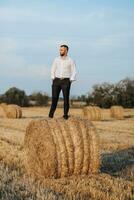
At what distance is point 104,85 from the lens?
2768 inches

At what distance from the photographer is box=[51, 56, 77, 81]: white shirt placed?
9.87 meters

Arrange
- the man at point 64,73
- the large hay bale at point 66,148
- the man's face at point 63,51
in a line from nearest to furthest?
the large hay bale at point 66,148, the man's face at point 63,51, the man at point 64,73

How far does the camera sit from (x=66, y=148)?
832cm

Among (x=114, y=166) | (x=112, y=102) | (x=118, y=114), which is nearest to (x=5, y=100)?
(x=112, y=102)

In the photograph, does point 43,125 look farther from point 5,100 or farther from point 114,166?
point 5,100

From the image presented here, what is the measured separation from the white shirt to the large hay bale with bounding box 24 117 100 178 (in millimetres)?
1407

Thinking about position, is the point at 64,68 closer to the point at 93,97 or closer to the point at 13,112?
the point at 13,112

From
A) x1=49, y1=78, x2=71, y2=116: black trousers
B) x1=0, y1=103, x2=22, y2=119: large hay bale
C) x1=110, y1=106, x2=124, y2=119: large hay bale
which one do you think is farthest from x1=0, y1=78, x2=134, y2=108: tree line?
x1=49, y1=78, x2=71, y2=116: black trousers

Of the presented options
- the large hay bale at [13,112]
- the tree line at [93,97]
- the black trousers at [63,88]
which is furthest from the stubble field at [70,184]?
the tree line at [93,97]

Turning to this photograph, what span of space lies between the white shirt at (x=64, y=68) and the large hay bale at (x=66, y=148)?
1.41m

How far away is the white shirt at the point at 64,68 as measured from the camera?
9.87m

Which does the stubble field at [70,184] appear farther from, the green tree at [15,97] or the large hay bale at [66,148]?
the green tree at [15,97]

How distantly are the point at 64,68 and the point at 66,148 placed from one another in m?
2.14

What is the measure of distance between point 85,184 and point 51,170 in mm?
863
